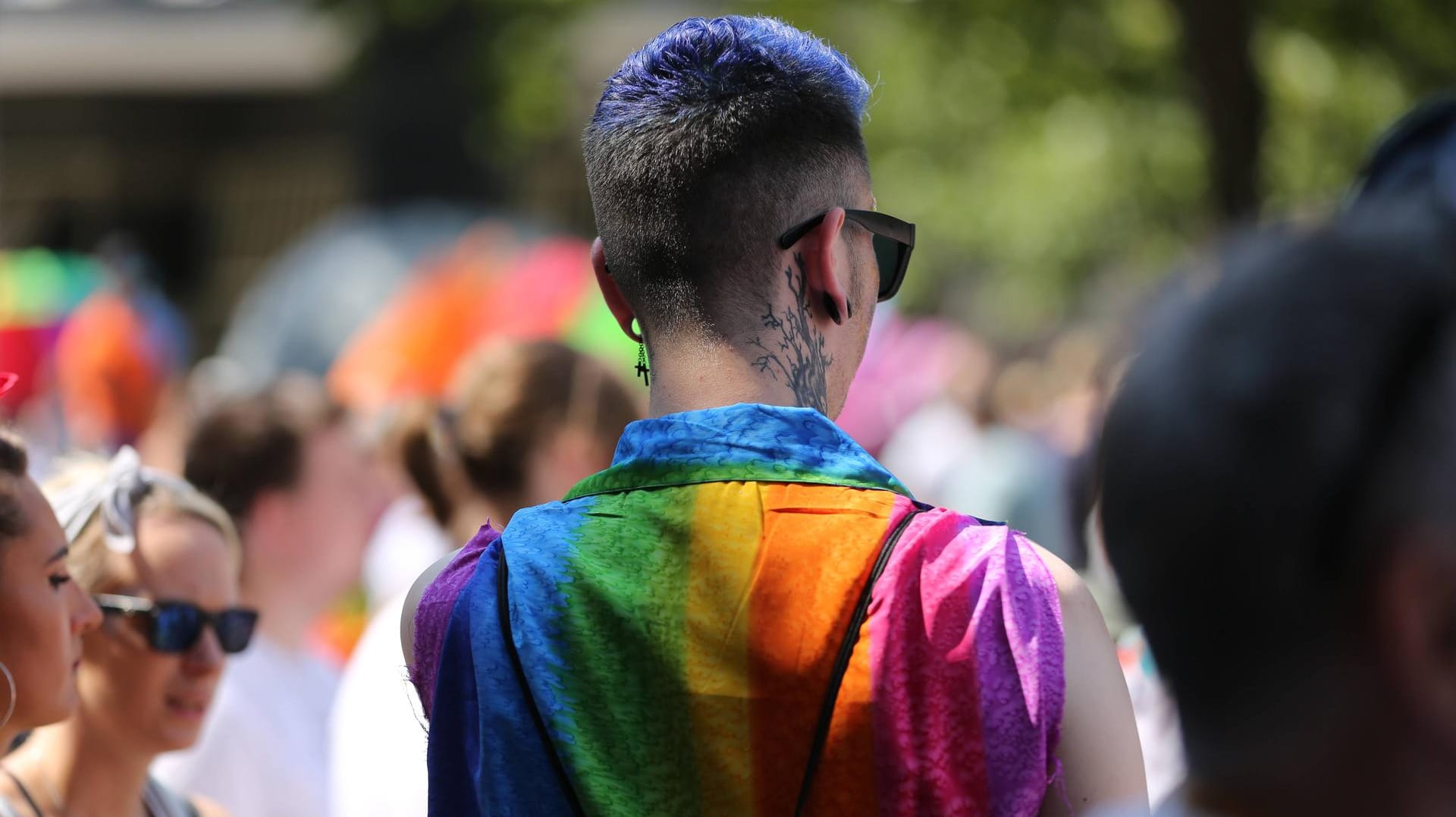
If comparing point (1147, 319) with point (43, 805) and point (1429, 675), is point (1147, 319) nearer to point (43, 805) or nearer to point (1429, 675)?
point (1429, 675)

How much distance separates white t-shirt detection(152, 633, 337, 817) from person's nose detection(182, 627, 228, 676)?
41 cm

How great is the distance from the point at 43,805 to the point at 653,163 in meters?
1.76

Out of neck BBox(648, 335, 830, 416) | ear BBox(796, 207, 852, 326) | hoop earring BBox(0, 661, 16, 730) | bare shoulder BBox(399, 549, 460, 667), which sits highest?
ear BBox(796, 207, 852, 326)

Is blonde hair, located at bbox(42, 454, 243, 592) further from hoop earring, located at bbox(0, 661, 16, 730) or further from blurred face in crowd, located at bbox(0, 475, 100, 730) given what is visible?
hoop earring, located at bbox(0, 661, 16, 730)

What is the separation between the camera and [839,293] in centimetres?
178

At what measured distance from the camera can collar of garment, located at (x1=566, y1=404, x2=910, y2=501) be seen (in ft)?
5.56

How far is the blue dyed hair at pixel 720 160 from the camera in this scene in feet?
5.71

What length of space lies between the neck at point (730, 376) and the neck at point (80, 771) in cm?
164

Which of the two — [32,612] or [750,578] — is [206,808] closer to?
[32,612]

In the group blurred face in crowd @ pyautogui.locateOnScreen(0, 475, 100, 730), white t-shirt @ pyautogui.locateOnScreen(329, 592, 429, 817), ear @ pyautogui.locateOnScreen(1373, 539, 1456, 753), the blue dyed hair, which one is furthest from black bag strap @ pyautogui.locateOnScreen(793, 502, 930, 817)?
white t-shirt @ pyautogui.locateOnScreen(329, 592, 429, 817)

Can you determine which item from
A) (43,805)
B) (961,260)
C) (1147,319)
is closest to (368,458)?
(43,805)

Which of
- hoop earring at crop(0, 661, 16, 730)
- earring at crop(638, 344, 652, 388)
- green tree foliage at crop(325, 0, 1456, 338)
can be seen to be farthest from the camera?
green tree foliage at crop(325, 0, 1456, 338)

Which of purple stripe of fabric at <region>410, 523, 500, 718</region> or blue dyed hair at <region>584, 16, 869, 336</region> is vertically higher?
blue dyed hair at <region>584, 16, 869, 336</region>

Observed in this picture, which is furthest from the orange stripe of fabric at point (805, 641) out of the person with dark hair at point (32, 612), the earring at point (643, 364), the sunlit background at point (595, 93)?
the person with dark hair at point (32, 612)
